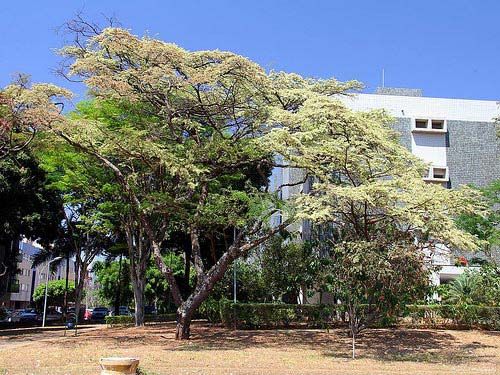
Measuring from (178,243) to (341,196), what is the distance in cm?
2078

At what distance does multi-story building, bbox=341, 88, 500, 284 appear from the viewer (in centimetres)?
3219

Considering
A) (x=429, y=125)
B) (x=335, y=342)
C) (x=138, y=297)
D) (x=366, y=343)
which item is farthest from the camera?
(x=429, y=125)

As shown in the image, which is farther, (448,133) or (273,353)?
(448,133)

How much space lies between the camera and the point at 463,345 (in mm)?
18766

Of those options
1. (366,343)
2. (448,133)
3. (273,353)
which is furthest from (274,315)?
(448,133)

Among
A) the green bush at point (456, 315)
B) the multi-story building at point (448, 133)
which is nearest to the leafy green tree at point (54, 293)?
the multi-story building at point (448, 133)

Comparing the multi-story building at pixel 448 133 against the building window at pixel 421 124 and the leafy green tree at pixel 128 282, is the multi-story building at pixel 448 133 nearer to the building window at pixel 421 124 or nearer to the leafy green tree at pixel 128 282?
the building window at pixel 421 124

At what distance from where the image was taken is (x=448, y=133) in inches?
1292

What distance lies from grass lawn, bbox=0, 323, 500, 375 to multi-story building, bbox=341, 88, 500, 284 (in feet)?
40.9

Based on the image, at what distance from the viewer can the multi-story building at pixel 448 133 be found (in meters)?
32.2

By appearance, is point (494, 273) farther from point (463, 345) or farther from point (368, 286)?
point (368, 286)

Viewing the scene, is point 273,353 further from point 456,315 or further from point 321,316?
point 456,315

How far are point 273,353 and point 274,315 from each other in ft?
24.9

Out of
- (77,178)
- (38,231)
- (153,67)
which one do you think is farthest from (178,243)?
(153,67)
